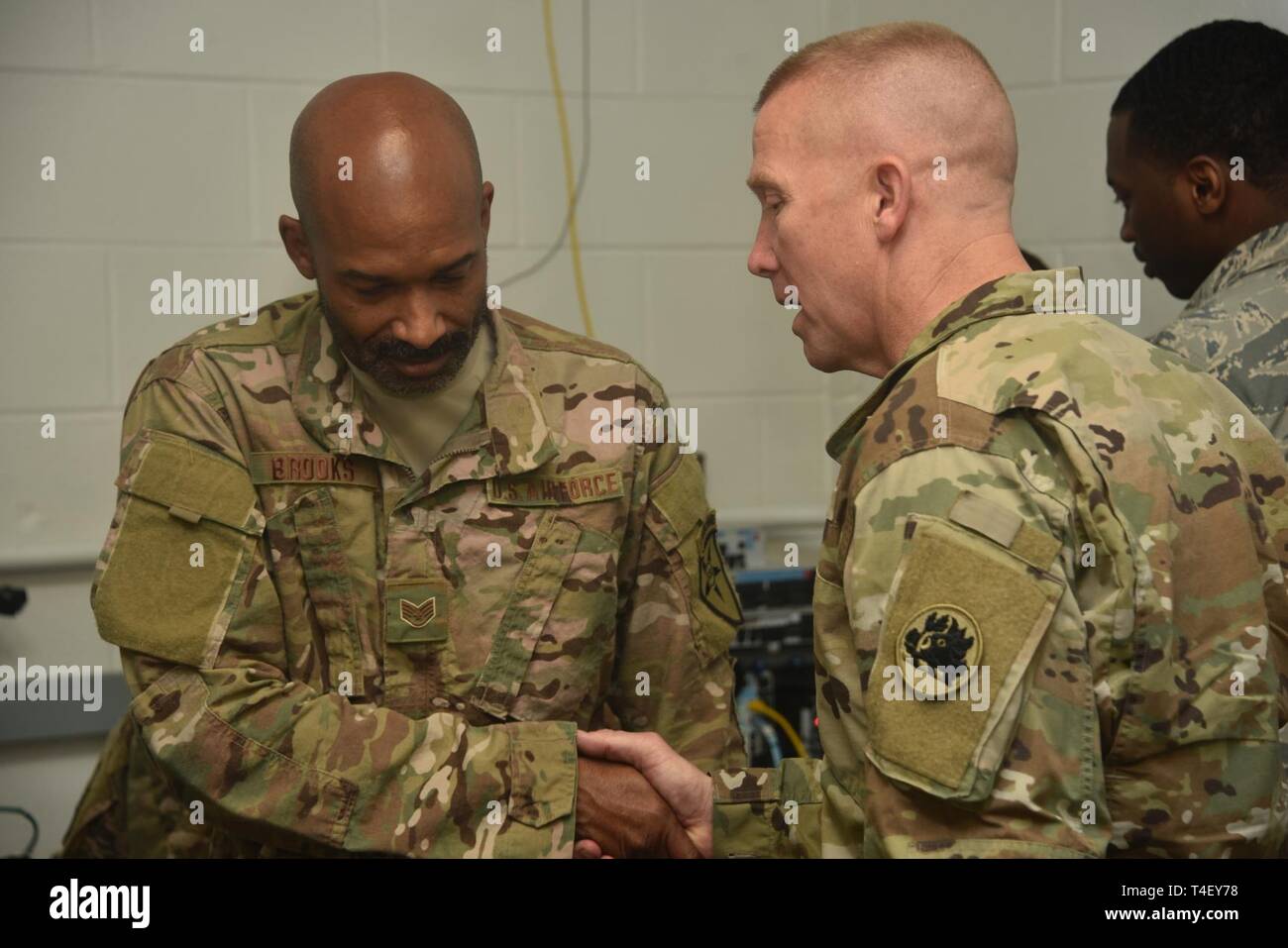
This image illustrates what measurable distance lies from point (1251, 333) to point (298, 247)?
123cm

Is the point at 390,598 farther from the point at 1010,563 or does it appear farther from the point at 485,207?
the point at 1010,563

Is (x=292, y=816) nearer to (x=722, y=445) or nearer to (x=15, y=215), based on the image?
(x=722, y=445)

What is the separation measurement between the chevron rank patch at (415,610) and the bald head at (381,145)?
435 millimetres

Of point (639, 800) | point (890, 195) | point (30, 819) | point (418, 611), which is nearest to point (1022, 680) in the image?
point (890, 195)

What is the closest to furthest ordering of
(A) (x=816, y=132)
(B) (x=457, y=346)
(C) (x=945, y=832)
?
(C) (x=945, y=832), (A) (x=816, y=132), (B) (x=457, y=346)

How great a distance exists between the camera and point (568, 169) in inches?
66.7

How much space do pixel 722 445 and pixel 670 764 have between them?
0.61m

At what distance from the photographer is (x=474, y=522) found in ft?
4.71

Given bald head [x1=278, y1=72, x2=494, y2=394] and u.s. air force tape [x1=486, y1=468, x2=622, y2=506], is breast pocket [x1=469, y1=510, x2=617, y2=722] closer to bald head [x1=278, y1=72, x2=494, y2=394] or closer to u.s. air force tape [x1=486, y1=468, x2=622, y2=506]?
u.s. air force tape [x1=486, y1=468, x2=622, y2=506]

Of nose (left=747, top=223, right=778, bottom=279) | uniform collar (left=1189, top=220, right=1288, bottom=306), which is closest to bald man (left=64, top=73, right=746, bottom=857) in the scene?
nose (left=747, top=223, right=778, bottom=279)

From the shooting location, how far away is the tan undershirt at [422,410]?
1.42 metres

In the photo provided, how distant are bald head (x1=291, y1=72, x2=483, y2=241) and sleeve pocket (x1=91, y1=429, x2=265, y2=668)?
31cm

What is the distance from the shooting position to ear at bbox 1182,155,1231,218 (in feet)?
5.65
